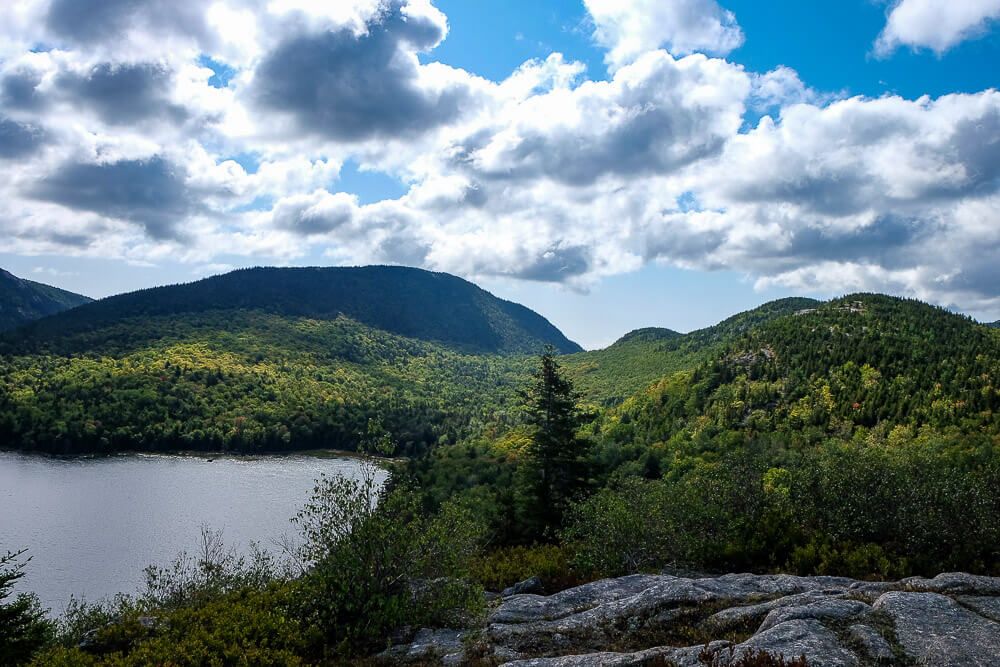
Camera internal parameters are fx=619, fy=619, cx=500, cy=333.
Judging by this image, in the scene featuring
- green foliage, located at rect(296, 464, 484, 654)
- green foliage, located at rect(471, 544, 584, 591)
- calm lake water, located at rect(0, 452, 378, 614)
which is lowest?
calm lake water, located at rect(0, 452, 378, 614)

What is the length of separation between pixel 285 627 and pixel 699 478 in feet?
70.9

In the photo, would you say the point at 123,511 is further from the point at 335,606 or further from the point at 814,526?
Result: the point at 814,526

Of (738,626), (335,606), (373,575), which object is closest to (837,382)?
(738,626)

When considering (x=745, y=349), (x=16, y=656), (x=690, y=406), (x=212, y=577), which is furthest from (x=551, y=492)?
(x=745, y=349)

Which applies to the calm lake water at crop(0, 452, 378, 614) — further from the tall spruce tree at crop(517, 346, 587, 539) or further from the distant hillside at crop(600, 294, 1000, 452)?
the distant hillside at crop(600, 294, 1000, 452)

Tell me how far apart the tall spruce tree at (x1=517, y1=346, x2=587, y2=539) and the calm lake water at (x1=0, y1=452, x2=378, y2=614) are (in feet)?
63.3

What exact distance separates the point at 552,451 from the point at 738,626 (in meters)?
35.9

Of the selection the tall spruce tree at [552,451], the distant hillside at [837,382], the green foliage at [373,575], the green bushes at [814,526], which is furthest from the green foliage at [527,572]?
the distant hillside at [837,382]

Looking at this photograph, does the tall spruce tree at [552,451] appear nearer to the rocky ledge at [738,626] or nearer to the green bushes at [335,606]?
the green bushes at [335,606]

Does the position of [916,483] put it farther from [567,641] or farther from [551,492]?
[551,492]

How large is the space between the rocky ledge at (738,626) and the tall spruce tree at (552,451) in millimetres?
27879

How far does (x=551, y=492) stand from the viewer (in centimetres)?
4750

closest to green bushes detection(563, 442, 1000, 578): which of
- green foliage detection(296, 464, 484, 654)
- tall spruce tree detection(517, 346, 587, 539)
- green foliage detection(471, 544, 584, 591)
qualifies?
green foliage detection(471, 544, 584, 591)

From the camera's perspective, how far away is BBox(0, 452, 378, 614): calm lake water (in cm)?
7350
